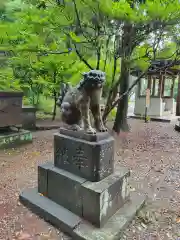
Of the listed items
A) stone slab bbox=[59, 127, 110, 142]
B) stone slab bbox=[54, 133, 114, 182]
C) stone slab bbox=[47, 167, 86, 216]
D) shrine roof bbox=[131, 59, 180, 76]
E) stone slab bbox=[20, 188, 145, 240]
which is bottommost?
stone slab bbox=[20, 188, 145, 240]

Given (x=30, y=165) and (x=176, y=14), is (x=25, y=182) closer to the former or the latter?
(x=30, y=165)

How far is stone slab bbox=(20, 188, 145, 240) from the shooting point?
6.35ft

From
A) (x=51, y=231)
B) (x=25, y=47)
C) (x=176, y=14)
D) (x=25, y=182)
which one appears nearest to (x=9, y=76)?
(x=25, y=47)

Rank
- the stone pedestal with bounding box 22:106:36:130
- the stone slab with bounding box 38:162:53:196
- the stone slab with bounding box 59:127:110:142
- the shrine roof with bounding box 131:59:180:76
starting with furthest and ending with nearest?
the stone pedestal with bounding box 22:106:36:130 → the shrine roof with bounding box 131:59:180:76 → the stone slab with bounding box 38:162:53:196 → the stone slab with bounding box 59:127:110:142

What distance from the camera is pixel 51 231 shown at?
6.81ft

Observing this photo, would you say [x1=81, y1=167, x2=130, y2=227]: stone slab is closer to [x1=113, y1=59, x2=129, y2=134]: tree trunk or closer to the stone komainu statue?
the stone komainu statue

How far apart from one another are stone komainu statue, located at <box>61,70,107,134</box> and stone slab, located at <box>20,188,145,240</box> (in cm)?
99

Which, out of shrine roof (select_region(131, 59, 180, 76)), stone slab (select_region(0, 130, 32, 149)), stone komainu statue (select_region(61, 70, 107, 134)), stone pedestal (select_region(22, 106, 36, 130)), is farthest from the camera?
stone pedestal (select_region(22, 106, 36, 130))

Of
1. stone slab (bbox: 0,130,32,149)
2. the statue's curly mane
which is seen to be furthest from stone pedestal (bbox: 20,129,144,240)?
stone slab (bbox: 0,130,32,149)

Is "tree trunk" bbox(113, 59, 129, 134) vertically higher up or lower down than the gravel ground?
higher up

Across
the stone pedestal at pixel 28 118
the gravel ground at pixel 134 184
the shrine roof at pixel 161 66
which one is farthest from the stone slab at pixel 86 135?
the stone pedestal at pixel 28 118

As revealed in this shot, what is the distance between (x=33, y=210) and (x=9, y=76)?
16.9ft

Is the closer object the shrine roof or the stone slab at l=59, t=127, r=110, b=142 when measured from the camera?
the stone slab at l=59, t=127, r=110, b=142

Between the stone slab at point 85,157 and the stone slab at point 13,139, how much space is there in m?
2.69
